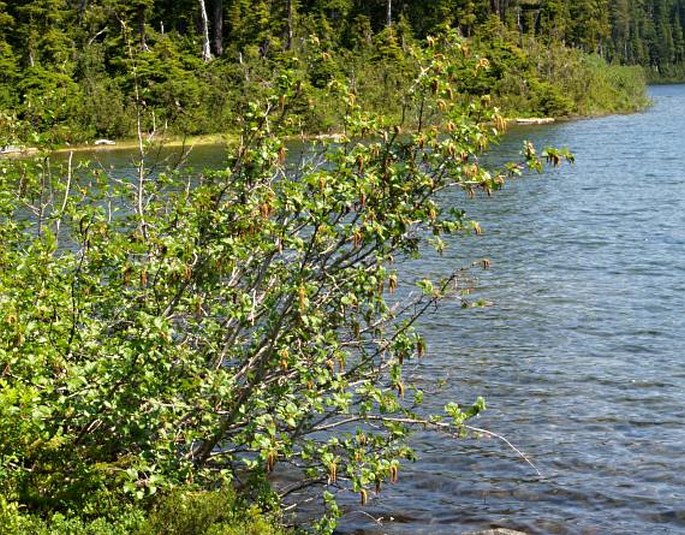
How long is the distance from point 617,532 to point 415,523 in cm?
175

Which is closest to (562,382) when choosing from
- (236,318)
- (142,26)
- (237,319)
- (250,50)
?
(237,319)

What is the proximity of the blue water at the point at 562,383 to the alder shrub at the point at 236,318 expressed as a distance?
6.34 ft

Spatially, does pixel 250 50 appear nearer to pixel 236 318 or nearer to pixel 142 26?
pixel 142 26

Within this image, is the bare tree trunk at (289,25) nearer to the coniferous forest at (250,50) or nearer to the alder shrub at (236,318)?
the coniferous forest at (250,50)

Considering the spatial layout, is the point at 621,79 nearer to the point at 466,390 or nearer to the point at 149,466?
the point at 466,390

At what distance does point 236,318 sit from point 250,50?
57.2 metres

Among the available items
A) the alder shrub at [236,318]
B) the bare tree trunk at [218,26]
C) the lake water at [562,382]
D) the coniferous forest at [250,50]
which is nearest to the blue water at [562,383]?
the lake water at [562,382]

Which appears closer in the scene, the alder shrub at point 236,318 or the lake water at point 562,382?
the alder shrub at point 236,318

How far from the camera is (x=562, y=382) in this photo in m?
12.8

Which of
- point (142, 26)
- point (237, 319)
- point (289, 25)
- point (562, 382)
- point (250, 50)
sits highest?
point (142, 26)

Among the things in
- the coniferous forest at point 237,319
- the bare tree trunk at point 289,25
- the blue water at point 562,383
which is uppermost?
the bare tree trunk at point 289,25

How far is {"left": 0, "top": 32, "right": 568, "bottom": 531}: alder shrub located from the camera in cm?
676

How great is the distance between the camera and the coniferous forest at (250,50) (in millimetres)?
53625

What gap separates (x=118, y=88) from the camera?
184ft
